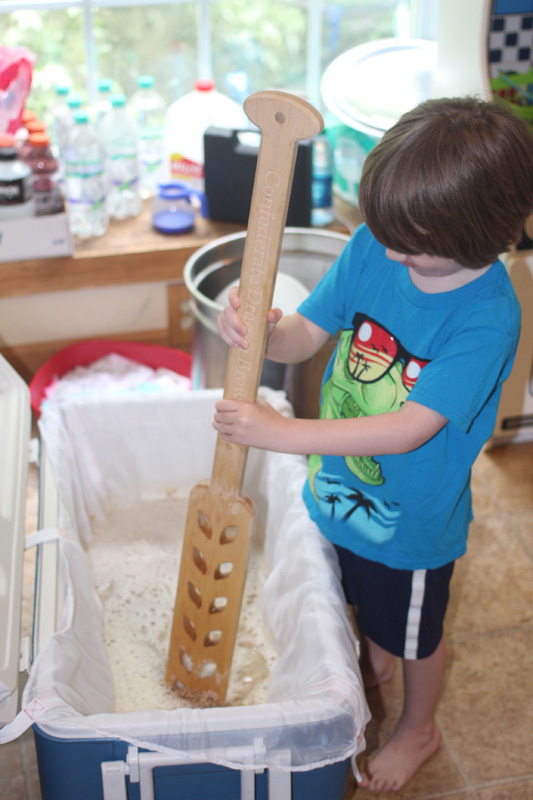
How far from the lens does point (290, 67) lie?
185 centimetres

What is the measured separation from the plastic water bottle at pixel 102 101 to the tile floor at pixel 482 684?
2.54 ft

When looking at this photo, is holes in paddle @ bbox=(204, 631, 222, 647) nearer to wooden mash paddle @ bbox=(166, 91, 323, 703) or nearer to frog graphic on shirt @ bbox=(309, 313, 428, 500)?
wooden mash paddle @ bbox=(166, 91, 323, 703)

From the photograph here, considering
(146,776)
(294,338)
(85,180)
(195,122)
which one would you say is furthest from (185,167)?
(146,776)

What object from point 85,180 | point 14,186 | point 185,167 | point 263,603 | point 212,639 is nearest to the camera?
point 212,639

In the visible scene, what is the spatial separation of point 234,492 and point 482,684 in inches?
22.1

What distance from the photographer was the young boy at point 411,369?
69 cm

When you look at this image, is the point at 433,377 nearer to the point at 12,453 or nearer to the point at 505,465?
the point at 12,453

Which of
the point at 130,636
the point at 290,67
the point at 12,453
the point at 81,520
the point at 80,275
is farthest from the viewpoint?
Result: the point at 290,67

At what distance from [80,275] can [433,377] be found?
3.22ft

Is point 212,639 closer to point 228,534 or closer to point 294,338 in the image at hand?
point 228,534

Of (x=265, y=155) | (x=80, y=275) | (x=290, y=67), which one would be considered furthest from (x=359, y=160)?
(x=265, y=155)

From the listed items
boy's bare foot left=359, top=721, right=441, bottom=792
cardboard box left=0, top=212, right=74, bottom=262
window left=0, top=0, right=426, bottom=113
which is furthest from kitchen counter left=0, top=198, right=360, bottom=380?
boy's bare foot left=359, top=721, right=441, bottom=792

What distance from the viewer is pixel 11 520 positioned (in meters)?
0.80

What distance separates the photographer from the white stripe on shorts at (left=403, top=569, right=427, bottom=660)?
0.94 metres
